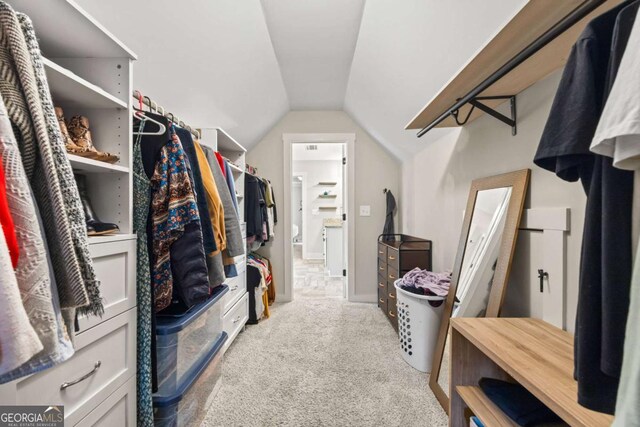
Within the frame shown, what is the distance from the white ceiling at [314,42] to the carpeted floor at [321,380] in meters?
2.45

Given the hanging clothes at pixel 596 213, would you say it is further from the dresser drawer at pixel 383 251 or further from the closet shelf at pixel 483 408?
the dresser drawer at pixel 383 251

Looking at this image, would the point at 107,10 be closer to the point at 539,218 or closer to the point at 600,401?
the point at 600,401

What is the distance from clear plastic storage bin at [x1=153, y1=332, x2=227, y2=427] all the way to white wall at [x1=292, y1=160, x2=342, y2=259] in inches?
181

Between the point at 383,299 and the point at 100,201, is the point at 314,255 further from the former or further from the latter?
the point at 100,201

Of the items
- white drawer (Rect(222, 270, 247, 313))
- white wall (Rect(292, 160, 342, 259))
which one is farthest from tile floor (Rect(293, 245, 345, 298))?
white drawer (Rect(222, 270, 247, 313))

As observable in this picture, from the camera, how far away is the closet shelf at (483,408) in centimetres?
89

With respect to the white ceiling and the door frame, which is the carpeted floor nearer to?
the door frame

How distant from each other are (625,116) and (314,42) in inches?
84.2

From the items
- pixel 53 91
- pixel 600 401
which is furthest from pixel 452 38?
pixel 53 91

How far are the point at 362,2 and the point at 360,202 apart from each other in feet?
6.69

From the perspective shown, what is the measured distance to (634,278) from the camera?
375mm

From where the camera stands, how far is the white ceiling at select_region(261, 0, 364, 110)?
173 centimetres

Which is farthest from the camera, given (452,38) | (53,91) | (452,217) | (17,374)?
(452,217)

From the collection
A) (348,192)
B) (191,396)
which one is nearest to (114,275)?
(191,396)
